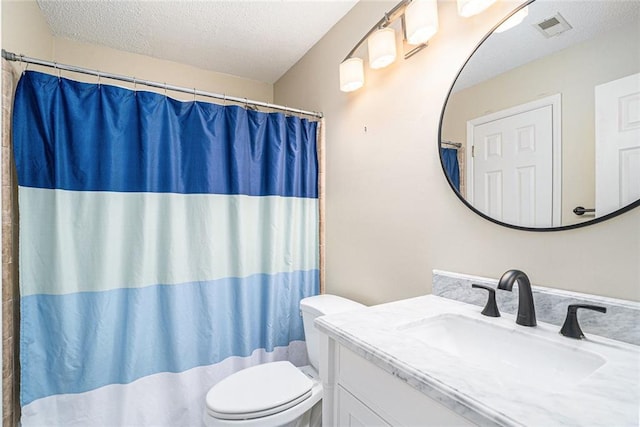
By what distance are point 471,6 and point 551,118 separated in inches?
19.2

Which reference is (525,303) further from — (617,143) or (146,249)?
(146,249)

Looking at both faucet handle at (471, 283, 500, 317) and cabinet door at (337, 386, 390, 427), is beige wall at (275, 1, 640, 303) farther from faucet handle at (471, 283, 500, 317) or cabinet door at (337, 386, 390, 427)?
cabinet door at (337, 386, 390, 427)

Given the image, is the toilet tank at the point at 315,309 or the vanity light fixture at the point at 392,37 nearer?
the vanity light fixture at the point at 392,37

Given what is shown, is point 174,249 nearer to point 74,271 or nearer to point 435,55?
point 74,271

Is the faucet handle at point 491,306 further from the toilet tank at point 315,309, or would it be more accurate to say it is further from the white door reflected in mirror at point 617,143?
the toilet tank at point 315,309

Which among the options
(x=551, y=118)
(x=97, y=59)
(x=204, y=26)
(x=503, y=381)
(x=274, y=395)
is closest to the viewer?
(x=503, y=381)

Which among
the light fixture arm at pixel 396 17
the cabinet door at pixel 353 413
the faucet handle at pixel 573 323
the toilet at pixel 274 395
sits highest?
the light fixture arm at pixel 396 17

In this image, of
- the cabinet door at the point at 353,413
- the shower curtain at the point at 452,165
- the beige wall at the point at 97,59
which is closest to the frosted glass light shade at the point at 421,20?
the shower curtain at the point at 452,165

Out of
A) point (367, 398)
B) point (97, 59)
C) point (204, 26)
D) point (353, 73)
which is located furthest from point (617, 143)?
point (97, 59)

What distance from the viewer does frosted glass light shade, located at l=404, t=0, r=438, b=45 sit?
119cm

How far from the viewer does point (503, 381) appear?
58 cm

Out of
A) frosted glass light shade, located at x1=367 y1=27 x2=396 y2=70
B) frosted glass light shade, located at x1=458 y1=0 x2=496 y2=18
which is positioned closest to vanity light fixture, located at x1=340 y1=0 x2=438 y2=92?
frosted glass light shade, located at x1=367 y1=27 x2=396 y2=70

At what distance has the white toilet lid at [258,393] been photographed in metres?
1.22

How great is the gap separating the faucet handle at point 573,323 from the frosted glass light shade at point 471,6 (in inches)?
38.6
